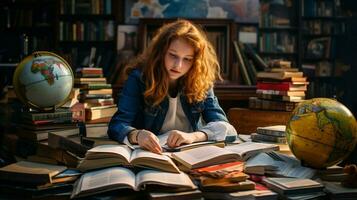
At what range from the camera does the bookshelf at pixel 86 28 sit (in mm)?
4730

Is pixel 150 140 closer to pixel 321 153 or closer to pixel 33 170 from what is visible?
pixel 33 170

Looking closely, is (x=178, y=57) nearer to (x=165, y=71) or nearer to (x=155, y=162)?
(x=165, y=71)

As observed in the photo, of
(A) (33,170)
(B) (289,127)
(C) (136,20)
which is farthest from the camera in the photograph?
(C) (136,20)

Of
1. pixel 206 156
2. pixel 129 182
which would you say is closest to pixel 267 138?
pixel 206 156

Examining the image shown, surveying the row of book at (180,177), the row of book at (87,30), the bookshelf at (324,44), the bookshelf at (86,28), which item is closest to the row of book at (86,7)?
the bookshelf at (86,28)

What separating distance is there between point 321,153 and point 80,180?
0.76 m

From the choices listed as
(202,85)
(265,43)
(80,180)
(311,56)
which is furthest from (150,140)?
(311,56)

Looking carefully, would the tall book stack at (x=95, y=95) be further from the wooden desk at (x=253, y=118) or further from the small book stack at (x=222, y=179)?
the small book stack at (x=222, y=179)

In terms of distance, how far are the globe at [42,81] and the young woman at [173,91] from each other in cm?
32

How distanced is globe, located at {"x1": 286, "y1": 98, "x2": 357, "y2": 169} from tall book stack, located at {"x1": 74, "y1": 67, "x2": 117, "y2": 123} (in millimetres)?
1569

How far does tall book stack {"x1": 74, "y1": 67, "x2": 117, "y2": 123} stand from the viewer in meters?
2.83

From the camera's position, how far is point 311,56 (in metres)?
5.24

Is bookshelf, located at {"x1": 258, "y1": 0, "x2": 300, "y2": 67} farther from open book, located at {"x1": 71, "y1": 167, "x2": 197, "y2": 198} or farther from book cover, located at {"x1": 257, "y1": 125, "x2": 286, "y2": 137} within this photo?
open book, located at {"x1": 71, "y1": 167, "x2": 197, "y2": 198}

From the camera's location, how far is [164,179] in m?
1.20
